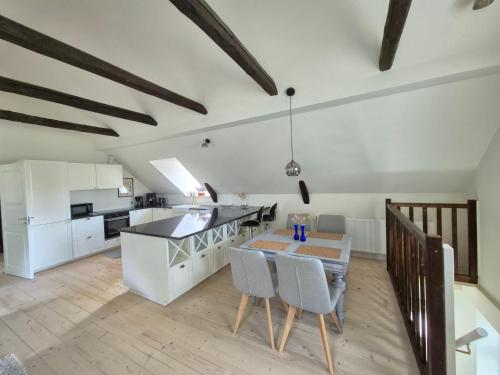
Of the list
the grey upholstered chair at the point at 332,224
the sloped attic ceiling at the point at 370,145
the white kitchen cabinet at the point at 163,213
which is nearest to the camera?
the sloped attic ceiling at the point at 370,145

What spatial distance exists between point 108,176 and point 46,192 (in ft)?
4.20

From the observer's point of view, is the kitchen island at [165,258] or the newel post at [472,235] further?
the newel post at [472,235]

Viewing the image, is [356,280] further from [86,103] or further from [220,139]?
[86,103]

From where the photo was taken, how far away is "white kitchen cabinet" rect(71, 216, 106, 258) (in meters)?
4.16

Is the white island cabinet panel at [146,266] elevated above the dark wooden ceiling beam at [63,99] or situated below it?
below

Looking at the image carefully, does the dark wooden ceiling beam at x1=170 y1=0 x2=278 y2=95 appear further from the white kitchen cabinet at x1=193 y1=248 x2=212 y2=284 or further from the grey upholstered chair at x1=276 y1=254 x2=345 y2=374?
the white kitchen cabinet at x1=193 y1=248 x2=212 y2=284

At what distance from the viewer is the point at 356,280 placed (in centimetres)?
316

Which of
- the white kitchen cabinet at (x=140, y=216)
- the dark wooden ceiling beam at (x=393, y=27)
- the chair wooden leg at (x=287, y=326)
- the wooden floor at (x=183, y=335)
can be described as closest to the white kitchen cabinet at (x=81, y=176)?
the white kitchen cabinet at (x=140, y=216)

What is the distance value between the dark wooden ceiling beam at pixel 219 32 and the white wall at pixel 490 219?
292 cm

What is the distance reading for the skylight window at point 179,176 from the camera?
5.56 metres

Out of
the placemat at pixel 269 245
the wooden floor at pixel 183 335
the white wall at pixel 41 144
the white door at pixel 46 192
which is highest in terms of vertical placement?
the white wall at pixel 41 144

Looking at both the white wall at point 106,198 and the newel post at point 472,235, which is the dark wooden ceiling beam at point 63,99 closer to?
the white wall at point 106,198

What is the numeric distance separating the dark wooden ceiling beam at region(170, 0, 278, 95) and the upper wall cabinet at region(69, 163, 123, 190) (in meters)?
4.15

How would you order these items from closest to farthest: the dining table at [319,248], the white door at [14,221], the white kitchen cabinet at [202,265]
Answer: the dining table at [319,248] < the white kitchen cabinet at [202,265] < the white door at [14,221]
